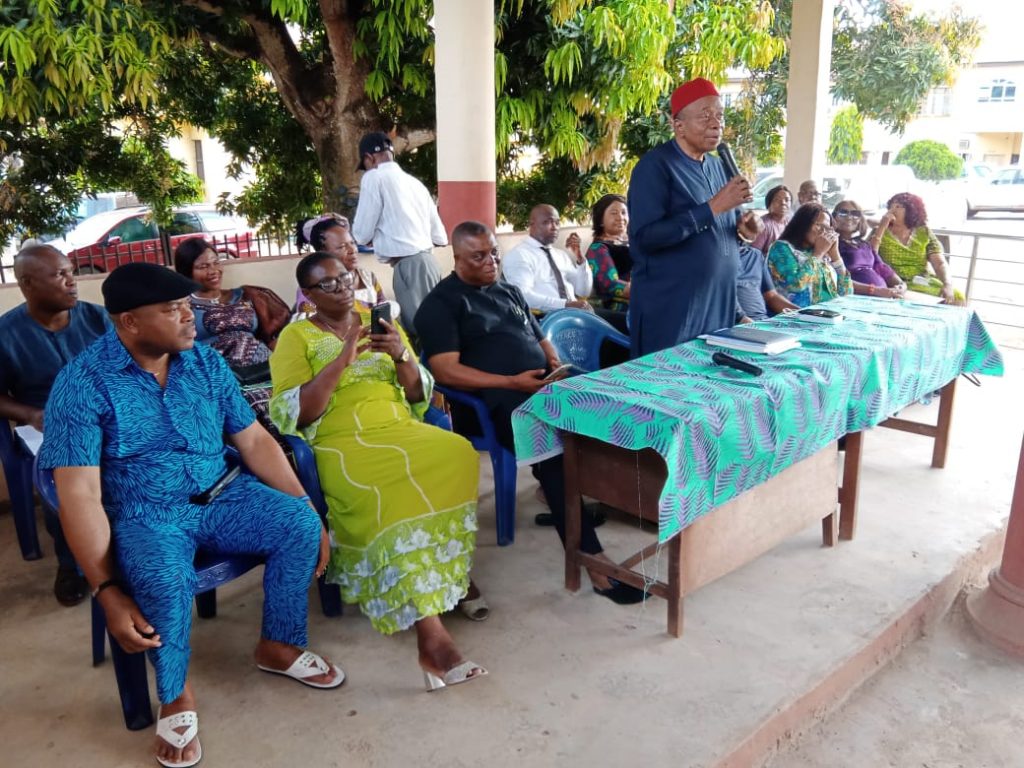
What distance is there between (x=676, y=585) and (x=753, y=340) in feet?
3.45

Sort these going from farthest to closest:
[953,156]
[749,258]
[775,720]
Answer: [953,156], [749,258], [775,720]

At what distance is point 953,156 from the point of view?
2561 cm

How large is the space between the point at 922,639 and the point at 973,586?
0.51m

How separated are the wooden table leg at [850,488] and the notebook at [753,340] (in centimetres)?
47

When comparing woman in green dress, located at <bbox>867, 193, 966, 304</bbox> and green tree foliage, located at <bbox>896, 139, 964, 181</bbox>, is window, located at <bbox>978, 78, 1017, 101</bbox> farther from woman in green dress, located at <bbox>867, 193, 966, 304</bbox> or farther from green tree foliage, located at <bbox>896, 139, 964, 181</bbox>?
woman in green dress, located at <bbox>867, 193, 966, 304</bbox>

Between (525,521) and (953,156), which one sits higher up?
(953,156)

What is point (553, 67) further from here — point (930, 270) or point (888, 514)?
point (888, 514)

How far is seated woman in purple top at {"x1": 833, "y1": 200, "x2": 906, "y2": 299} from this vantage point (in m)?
5.53

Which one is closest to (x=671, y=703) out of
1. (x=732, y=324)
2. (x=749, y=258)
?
(x=732, y=324)

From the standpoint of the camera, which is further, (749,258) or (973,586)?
(749,258)

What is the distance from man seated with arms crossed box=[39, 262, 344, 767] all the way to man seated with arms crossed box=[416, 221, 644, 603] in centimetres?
91

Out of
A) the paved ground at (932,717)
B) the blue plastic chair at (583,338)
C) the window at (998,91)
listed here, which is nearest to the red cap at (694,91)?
the blue plastic chair at (583,338)

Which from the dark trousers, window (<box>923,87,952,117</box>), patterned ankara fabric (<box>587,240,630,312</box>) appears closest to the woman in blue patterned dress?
patterned ankara fabric (<box>587,240,630,312</box>)

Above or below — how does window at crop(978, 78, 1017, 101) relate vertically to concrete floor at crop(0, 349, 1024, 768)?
above
